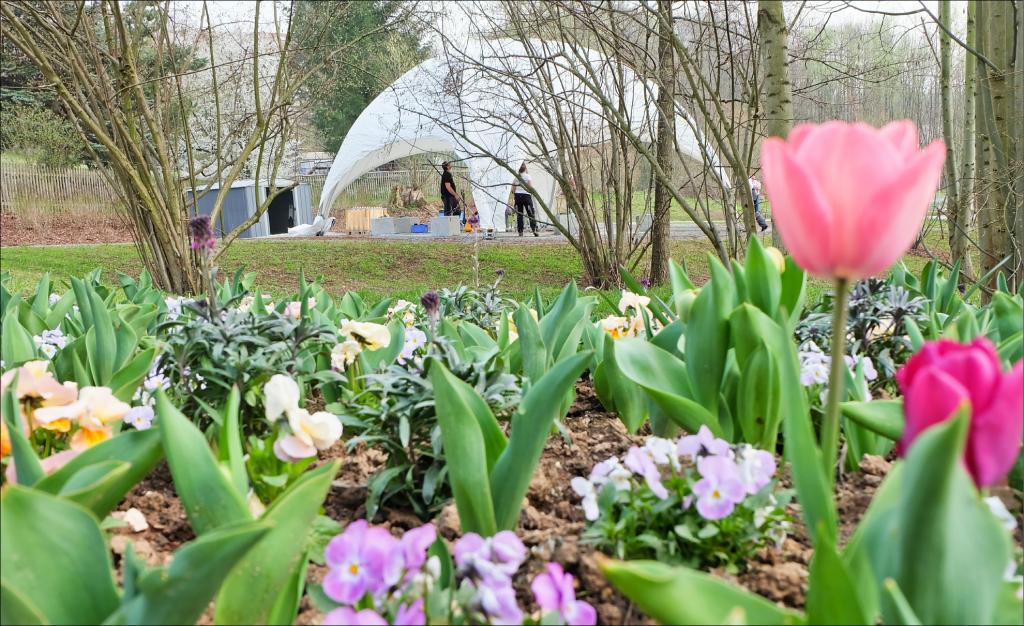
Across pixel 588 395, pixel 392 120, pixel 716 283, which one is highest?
pixel 392 120

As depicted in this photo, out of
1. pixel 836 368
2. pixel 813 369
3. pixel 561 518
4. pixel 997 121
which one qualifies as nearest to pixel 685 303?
pixel 813 369

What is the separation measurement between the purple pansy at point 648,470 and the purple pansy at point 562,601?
1.02ft

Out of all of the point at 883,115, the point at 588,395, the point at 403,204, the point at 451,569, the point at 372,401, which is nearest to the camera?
the point at 451,569

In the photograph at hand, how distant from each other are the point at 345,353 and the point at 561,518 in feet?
2.63

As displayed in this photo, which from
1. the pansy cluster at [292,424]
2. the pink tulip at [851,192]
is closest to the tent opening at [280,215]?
the pansy cluster at [292,424]

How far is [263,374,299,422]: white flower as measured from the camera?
1.36 m

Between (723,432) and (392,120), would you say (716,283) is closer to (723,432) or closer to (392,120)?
(723,432)

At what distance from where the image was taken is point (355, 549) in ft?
3.10

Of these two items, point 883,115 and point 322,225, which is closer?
point 883,115

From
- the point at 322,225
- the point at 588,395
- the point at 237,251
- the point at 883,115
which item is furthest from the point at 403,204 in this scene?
the point at 588,395

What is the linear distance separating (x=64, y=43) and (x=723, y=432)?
5.35 metres

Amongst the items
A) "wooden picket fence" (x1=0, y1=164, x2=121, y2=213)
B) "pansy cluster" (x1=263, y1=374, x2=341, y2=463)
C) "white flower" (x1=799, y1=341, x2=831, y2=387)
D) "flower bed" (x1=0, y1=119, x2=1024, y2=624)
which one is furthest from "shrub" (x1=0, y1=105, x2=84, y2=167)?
"white flower" (x1=799, y1=341, x2=831, y2=387)

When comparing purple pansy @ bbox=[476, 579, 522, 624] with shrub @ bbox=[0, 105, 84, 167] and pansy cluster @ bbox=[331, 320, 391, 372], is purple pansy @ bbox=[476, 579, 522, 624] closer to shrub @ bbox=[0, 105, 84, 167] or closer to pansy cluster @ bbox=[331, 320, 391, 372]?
pansy cluster @ bbox=[331, 320, 391, 372]

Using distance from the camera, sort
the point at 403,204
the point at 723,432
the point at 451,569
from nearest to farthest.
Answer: the point at 451,569 < the point at 723,432 < the point at 403,204
